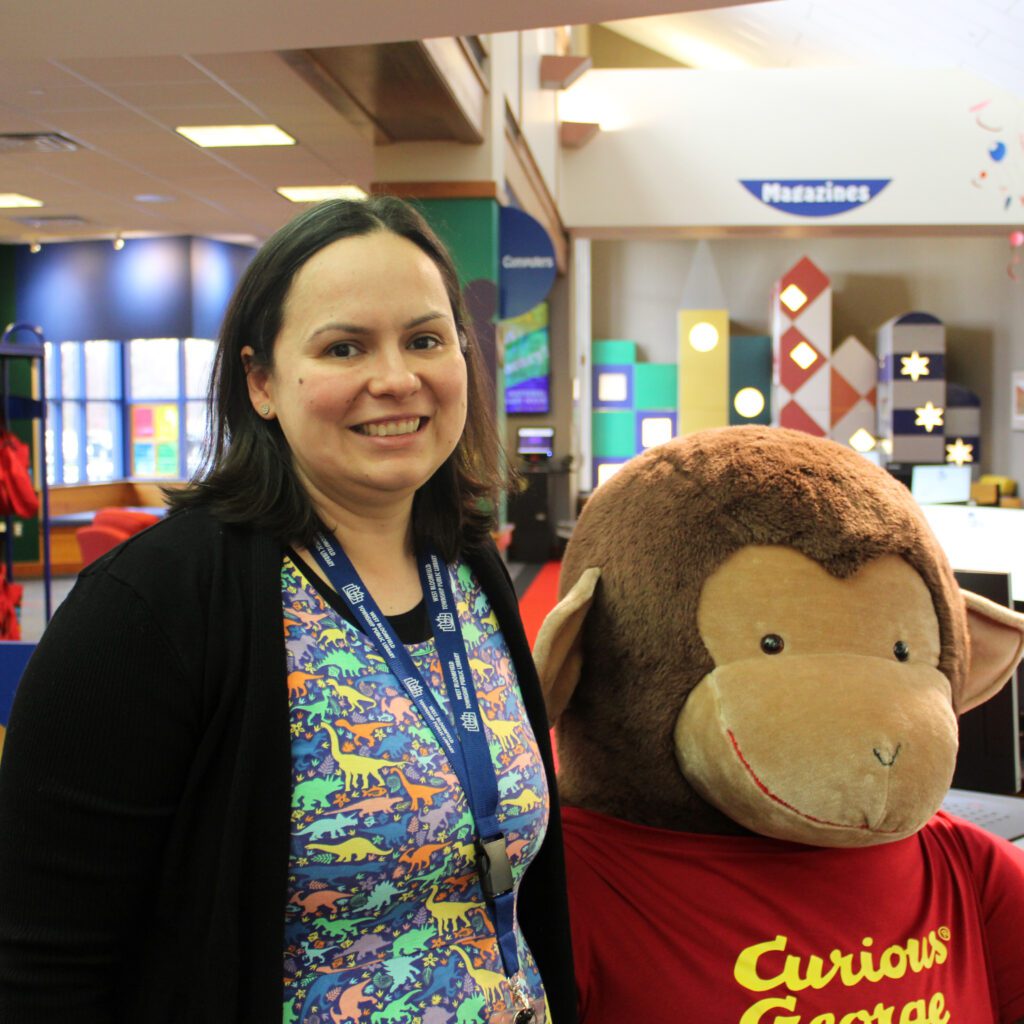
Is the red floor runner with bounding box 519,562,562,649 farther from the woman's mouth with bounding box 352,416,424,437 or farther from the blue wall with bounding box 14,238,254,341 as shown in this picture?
the woman's mouth with bounding box 352,416,424,437

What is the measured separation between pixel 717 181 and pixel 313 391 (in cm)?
853

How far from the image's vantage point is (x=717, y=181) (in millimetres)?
9000

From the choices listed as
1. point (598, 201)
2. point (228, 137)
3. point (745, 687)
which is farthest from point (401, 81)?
point (598, 201)

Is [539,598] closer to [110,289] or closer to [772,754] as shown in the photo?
[110,289]

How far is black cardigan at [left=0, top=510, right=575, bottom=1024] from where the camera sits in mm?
922

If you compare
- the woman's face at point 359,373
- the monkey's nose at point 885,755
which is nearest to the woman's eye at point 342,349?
the woman's face at point 359,373

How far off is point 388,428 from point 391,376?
54mm

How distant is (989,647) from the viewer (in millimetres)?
1677

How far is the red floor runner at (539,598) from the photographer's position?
280 inches

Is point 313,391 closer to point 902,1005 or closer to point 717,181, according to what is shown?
point 902,1005

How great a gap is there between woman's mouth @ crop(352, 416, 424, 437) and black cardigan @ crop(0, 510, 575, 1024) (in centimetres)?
19

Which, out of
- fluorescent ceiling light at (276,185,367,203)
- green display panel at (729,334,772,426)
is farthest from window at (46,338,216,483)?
green display panel at (729,334,772,426)

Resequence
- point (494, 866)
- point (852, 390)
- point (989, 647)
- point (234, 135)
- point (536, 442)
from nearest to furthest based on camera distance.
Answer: point (494, 866), point (989, 647), point (234, 135), point (536, 442), point (852, 390)

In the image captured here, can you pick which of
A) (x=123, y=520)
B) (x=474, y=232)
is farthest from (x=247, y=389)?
(x=123, y=520)
